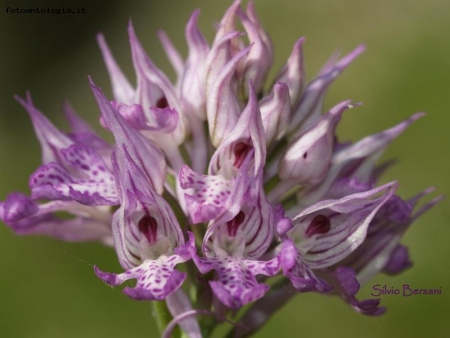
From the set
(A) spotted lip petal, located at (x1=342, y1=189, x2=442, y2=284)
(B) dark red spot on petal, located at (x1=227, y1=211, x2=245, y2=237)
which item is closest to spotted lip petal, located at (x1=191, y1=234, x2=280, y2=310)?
(B) dark red spot on petal, located at (x1=227, y1=211, x2=245, y2=237)

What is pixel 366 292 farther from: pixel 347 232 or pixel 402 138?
pixel 347 232

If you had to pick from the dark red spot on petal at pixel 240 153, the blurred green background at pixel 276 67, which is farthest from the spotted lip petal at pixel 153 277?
the blurred green background at pixel 276 67

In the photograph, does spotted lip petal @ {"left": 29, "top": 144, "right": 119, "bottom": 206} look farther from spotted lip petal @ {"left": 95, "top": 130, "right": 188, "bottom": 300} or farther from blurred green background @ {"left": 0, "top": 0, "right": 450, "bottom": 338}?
blurred green background @ {"left": 0, "top": 0, "right": 450, "bottom": 338}

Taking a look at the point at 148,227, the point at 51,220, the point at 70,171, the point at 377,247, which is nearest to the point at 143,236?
the point at 148,227

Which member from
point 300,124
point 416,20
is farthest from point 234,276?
point 416,20

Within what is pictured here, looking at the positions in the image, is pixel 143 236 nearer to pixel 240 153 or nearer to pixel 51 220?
pixel 240 153
